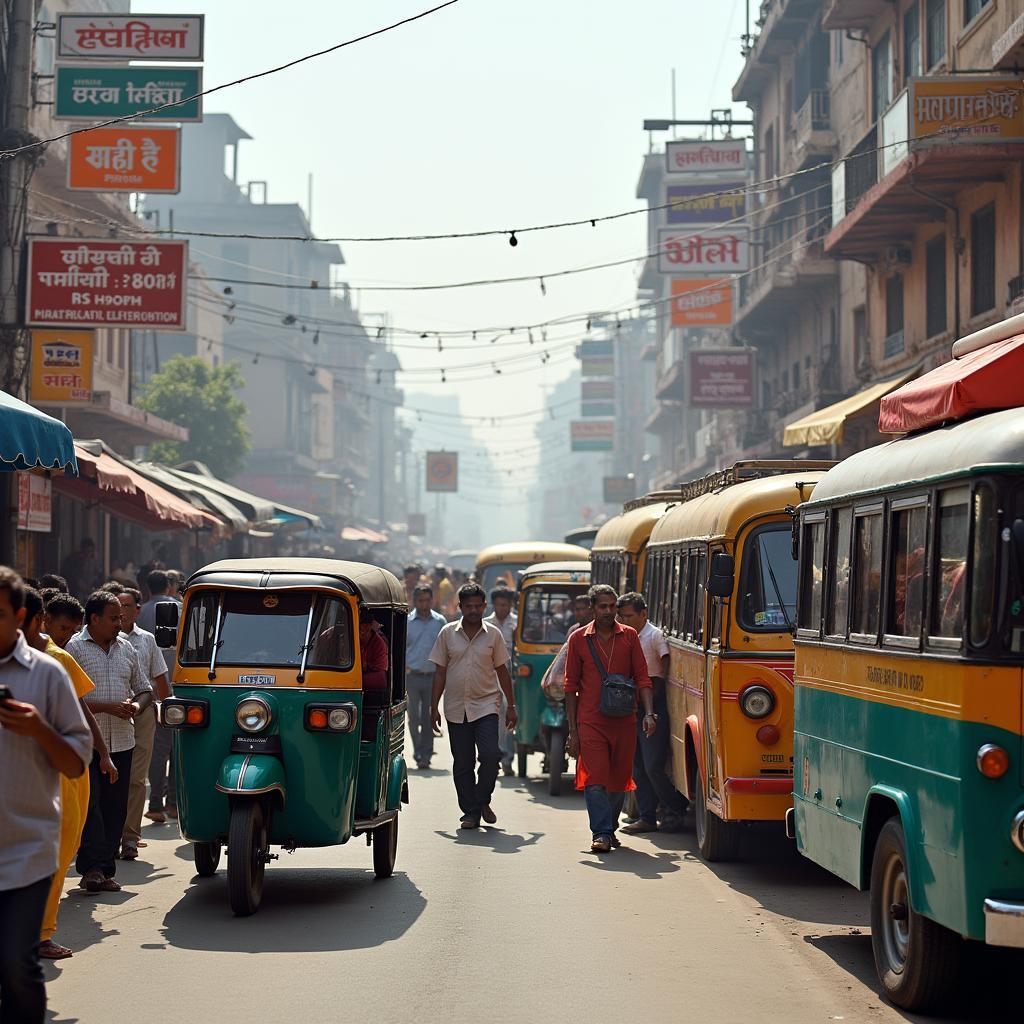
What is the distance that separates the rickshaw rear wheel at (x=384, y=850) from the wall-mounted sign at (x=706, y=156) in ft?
98.7

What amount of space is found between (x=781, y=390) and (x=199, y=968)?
38357mm

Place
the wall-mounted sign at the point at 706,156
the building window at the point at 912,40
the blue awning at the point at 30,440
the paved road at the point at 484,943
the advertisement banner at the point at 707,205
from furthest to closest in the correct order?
the advertisement banner at the point at 707,205
the wall-mounted sign at the point at 706,156
the building window at the point at 912,40
the blue awning at the point at 30,440
the paved road at the point at 484,943

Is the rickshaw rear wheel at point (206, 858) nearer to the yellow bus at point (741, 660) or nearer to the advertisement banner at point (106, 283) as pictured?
the yellow bus at point (741, 660)

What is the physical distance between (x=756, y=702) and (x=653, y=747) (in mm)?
2957

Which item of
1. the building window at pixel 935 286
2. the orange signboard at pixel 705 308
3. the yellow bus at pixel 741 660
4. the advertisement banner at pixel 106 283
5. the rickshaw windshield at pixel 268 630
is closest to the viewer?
the rickshaw windshield at pixel 268 630

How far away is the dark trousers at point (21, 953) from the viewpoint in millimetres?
5488

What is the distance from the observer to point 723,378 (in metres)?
44.0

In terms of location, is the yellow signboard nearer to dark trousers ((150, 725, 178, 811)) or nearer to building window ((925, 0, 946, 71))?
dark trousers ((150, 725, 178, 811))

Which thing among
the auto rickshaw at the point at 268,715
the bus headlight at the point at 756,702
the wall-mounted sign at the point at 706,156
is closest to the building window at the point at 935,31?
the wall-mounted sign at the point at 706,156

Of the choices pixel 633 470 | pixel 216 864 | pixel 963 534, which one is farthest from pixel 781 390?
pixel 633 470

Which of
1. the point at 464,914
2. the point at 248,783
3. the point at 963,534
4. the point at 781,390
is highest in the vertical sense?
the point at 781,390

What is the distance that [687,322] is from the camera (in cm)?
4325

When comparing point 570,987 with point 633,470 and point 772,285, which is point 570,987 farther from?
point 633,470

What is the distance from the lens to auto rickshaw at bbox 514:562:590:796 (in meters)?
17.0
